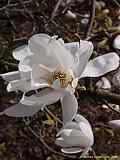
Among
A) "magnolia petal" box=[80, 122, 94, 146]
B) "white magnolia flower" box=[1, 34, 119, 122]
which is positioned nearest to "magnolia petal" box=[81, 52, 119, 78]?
"white magnolia flower" box=[1, 34, 119, 122]

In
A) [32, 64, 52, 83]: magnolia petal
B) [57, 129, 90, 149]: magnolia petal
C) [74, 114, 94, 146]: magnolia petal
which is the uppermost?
[32, 64, 52, 83]: magnolia petal

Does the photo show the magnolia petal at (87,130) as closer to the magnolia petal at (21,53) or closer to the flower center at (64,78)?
the flower center at (64,78)

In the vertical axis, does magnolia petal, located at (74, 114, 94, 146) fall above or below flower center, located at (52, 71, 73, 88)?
below

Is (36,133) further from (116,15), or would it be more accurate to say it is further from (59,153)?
(116,15)

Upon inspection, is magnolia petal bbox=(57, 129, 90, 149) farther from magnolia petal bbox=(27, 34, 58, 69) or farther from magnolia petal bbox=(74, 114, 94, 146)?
magnolia petal bbox=(27, 34, 58, 69)

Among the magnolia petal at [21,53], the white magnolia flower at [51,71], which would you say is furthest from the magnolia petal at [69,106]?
the magnolia petal at [21,53]

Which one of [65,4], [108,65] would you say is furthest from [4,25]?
[108,65]
